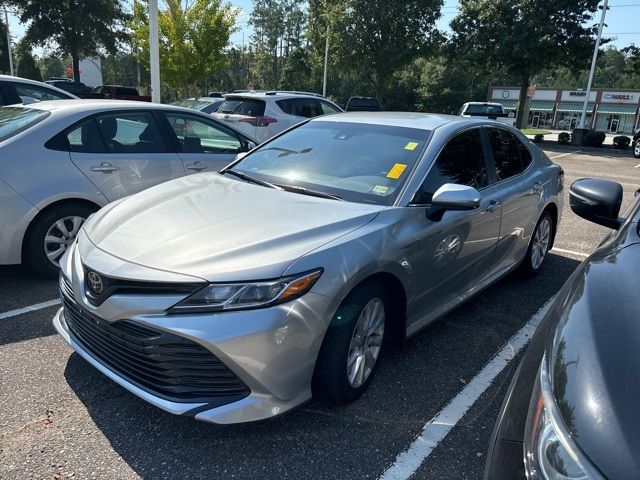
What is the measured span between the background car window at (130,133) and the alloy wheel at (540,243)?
3.80 m

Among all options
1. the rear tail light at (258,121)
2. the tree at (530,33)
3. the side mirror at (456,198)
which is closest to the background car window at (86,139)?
the side mirror at (456,198)

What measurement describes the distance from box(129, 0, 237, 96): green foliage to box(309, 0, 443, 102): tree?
9372mm

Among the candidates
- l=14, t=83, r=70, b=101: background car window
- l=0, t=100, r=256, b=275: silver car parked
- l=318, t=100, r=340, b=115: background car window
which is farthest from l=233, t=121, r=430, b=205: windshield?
l=318, t=100, r=340, b=115: background car window

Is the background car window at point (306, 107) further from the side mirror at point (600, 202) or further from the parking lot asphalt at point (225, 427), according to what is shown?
the side mirror at point (600, 202)

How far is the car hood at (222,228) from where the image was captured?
7.88 feet

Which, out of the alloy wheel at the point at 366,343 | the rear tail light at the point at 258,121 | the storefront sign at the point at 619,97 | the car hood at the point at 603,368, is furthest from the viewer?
the storefront sign at the point at 619,97

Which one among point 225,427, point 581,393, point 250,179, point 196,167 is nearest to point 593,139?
point 196,167

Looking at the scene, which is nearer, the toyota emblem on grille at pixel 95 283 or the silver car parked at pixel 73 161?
the toyota emblem on grille at pixel 95 283

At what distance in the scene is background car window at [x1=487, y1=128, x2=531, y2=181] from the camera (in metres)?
4.21

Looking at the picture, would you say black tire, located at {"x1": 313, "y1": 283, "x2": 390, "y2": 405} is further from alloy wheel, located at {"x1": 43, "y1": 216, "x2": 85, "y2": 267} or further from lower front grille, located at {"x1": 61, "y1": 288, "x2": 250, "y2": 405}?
alloy wheel, located at {"x1": 43, "y1": 216, "x2": 85, "y2": 267}

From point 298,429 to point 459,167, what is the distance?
2.12 meters

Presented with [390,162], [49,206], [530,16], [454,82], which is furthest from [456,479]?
[454,82]

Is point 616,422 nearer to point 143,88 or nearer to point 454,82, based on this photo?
point 454,82

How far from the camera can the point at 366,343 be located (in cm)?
290
